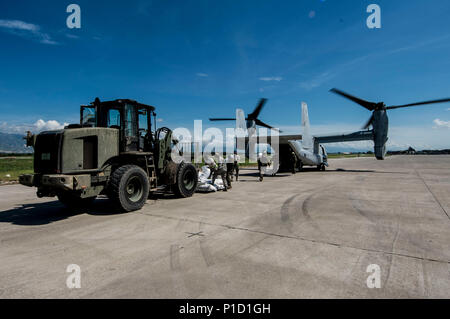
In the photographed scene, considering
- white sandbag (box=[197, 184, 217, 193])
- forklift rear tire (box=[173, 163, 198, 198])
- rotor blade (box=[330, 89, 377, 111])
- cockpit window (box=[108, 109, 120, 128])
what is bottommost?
white sandbag (box=[197, 184, 217, 193])

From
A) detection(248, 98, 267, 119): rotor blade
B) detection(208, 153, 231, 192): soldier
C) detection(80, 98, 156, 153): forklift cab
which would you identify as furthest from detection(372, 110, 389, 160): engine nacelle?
detection(80, 98, 156, 153): forklift cab

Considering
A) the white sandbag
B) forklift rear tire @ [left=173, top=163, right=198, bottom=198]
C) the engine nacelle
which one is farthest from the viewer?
the engine nacelle

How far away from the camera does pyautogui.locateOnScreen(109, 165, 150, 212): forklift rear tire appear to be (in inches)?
243

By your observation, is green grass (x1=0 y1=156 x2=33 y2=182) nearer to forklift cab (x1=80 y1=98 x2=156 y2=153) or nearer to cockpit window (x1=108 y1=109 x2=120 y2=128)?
forklift cab (x1=80 y1=98 x2=156 y2=153)

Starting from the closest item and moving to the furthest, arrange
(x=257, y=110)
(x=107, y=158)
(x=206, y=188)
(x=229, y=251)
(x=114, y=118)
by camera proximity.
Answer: (x=229, y=251) → (x=107, y=158) → (x=114, y=118) → (x=206, y=188) → (x=257, y=110)

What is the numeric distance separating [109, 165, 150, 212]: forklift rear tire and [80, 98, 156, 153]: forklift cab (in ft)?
2.71

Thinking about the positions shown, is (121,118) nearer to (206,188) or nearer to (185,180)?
(185,180)

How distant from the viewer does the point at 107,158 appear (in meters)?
6.53

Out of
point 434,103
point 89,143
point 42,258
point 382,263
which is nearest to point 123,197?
point 89,143

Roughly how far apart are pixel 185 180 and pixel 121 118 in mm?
3374

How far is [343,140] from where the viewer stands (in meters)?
22.0

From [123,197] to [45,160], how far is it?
2067 mm

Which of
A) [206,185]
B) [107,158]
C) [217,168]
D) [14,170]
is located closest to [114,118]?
[107,158]

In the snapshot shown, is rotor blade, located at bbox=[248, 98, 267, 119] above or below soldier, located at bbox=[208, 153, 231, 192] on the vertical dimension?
above
